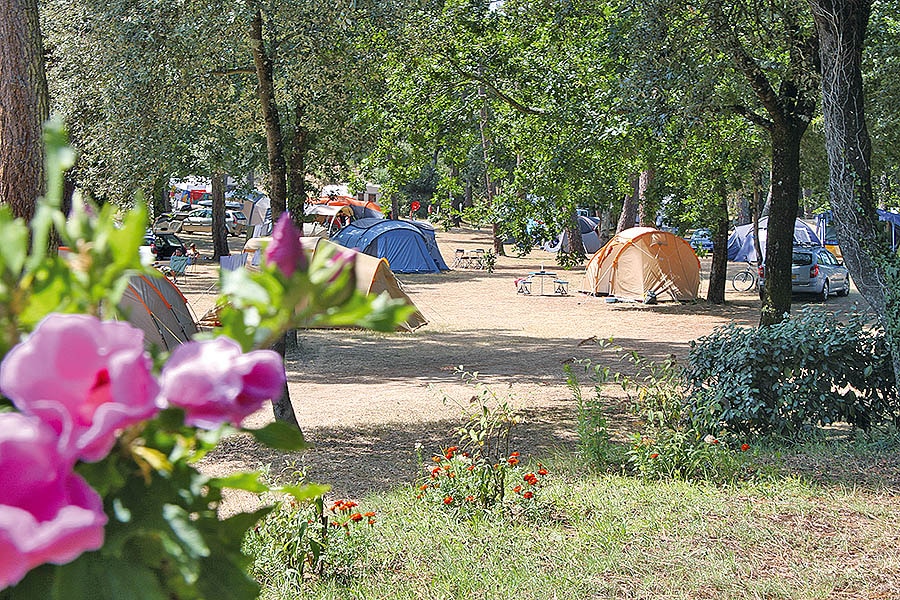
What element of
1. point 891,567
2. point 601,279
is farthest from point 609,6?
point 601,279

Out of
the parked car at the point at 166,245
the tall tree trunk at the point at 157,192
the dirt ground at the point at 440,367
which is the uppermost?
the tall tree trunk at the point at 157,192

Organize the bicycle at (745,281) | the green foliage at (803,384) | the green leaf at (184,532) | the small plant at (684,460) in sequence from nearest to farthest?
the green leaf at (184,532), the small plant at (684,460), the green foliage at (803,384), the bicycle at (745,281)

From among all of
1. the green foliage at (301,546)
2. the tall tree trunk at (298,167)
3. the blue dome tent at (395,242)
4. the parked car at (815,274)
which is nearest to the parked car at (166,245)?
the blue dome tent at (395,242)

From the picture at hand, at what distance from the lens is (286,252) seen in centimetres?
64

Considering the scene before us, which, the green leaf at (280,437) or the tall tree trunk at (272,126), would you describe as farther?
the tall tree trunk at (272,126)

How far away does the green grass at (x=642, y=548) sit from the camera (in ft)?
13.6

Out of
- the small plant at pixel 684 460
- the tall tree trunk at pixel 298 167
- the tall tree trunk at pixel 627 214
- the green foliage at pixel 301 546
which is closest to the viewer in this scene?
the green foliage at pixel 301 546

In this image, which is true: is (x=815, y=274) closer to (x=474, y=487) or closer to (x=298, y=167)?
(x=298, y=167)

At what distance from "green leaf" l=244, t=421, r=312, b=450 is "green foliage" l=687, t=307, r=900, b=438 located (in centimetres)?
678

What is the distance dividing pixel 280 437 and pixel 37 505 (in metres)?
0.21

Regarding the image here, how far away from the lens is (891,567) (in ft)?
14.2

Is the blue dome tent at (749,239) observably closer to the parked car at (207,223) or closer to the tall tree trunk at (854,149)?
the parked car at (207,223)

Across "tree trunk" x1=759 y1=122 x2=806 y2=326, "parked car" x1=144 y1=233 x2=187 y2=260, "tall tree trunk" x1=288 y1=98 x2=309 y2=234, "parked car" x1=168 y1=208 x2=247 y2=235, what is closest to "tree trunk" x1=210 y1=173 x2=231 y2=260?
"parked car" x1=144 y1=233 x2=187 y2=260

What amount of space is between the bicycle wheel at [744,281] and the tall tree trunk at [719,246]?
3.51 m
